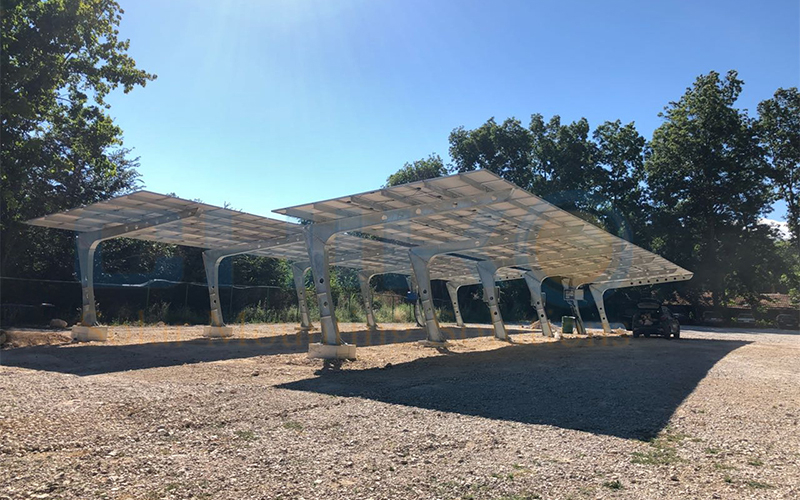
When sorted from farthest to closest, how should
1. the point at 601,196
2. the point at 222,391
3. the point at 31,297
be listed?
the point at 601,196 → the point at 31,297 → the point at 222,391

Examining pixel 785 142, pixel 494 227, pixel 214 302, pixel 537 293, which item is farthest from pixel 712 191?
pixel 214 302

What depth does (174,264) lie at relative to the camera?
32375 mm

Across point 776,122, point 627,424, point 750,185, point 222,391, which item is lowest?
point 627,424

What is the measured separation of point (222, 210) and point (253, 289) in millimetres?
18628

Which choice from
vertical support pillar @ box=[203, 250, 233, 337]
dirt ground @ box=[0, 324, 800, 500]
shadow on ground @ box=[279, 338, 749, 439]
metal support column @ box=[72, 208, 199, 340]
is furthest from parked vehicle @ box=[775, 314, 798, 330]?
metal support column @ box=[72, 208, 199, 340]

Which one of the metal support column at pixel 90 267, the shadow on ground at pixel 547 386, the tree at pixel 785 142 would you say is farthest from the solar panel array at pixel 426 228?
the tree at pixel 785 142

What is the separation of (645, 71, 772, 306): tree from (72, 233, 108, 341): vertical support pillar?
36452mm

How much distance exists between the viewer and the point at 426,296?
17656 mm

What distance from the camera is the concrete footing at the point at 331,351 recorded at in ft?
44.1

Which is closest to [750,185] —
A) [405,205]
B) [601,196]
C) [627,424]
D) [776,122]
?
[776,122]

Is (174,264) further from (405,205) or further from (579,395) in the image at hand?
(579,395)

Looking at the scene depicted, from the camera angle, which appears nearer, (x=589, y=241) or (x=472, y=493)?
(x=472, y=493)

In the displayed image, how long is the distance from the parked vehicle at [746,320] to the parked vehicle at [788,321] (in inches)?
71.4

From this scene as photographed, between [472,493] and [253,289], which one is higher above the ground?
[253,289]
